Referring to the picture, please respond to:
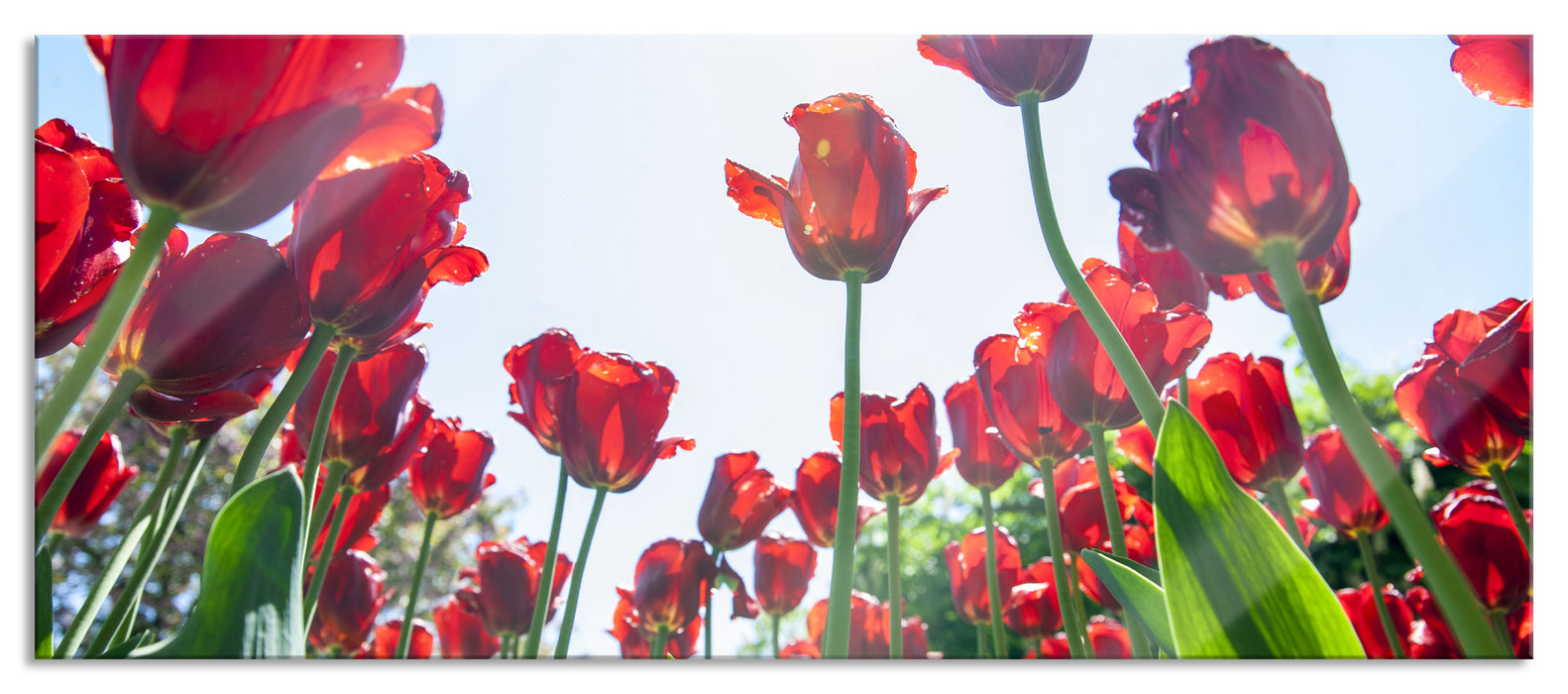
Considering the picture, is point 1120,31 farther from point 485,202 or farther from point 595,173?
point 485,202

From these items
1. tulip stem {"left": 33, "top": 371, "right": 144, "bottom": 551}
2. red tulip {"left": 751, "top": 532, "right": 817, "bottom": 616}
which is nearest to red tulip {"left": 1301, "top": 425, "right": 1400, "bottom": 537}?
red tulip {"left": 751, "top": 532, "right": 817, "bottom": 616}

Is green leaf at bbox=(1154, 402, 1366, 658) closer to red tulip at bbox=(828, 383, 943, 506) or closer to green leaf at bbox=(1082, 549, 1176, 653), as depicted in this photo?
green leaf at bbox=(1082, 549, 1176, 653)

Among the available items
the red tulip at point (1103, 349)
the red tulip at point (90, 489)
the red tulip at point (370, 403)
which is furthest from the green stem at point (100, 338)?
the red tulip at point (1103, 349)

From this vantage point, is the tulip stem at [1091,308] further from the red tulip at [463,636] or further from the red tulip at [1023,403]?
the red tulip at [463,636]

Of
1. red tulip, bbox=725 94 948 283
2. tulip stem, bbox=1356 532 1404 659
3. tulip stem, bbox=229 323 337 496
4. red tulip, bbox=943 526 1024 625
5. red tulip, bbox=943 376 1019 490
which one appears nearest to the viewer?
tulip stem, bbox=229 323 337 496

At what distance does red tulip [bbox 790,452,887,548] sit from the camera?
80 cm

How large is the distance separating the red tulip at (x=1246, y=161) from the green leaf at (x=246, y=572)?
46cm

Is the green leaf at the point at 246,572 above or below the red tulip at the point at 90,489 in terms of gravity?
below

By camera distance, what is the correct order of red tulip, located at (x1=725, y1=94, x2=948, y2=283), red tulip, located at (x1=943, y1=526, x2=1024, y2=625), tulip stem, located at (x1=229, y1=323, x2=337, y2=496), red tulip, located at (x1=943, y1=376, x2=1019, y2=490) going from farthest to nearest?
red tulip, located at (x1=943, y1=526, x2=1024, y2=625), red tulip, located at (x1=943, y1=376, x2=1019, y2=490), red tulip, located at (x1=725, y1=94, x2=948, y2=283), tulip stem, located at (x1=229, y1=323, x2=337, y2=496)

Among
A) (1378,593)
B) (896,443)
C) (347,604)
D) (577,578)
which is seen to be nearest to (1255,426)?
(1378,593)

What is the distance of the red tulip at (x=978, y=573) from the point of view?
950mm

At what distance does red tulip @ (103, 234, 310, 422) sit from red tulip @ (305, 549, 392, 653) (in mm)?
412

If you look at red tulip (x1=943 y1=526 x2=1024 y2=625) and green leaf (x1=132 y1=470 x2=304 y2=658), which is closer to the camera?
green leaf (x1=132 y1=470 x2=304 y2=658)

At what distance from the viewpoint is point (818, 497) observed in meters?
0.81
